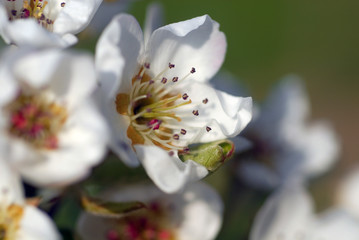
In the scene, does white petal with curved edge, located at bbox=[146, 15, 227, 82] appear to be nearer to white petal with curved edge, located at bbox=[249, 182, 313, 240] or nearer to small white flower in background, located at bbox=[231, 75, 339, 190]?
white petal with curved edge, located at bbox=[249, 182, 313, 240]

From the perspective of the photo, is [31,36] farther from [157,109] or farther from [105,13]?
[105,13]

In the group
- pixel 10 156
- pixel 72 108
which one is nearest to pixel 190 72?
pixel 72 108

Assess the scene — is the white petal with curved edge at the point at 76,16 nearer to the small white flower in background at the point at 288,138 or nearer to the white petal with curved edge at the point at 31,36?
the white petal with curved edge at the point at 31,36

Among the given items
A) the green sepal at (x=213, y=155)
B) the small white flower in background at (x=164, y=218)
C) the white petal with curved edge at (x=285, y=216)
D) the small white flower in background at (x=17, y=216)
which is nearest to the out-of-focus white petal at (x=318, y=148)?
the white petal with curved edge at (x=285, y=216)

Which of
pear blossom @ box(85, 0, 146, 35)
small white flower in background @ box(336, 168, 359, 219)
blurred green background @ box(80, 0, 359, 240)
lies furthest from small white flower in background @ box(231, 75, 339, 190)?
blurred green background @ box(80, 0, 359, 240)

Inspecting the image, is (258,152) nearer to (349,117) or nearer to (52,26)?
(52,26)

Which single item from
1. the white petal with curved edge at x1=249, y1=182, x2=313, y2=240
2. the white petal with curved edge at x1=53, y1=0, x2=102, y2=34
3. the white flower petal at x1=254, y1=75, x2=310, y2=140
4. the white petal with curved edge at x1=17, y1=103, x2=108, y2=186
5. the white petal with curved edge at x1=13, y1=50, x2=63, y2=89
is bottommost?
the white flower petal at x1=254, y1=75, x2=310, y2=140

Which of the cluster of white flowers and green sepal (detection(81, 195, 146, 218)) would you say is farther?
green sepal (detection(81, 195, 146, 218))
